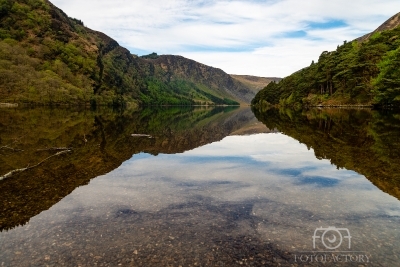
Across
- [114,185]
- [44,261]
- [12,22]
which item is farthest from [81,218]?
[12,22]

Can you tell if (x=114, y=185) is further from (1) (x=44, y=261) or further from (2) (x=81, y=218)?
(1) (x=44, y=261)

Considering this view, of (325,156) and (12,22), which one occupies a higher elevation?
(12,22)

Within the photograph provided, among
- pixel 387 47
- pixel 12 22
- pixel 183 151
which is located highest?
pixel 12 22

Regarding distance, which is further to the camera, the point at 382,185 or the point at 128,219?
the point at 382,185

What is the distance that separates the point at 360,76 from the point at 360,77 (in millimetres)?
2911

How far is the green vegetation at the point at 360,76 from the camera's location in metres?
81.8

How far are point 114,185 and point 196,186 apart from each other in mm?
4881

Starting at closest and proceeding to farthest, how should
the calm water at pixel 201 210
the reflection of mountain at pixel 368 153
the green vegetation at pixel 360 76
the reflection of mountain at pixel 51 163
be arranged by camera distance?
the calm water at pixel 201 210 → the reflection of mountain at pixel 51 163 → the reflection of mountain at pixel 368 153 → the green vegetation at pixel 360 76

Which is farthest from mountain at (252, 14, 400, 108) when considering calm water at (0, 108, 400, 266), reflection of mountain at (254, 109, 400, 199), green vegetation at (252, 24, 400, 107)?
calm water at (0, 108, 400, 266)

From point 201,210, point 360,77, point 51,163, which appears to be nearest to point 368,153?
point 201,210

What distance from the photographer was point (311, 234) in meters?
10.5

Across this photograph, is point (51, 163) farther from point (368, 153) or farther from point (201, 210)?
point (368, 153)

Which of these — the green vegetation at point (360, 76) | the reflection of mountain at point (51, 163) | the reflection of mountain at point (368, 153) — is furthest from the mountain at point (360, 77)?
the reflection of mountain at point (51, 163)

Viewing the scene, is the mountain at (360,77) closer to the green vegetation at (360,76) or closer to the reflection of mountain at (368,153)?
the green vegetation at (360,76)
